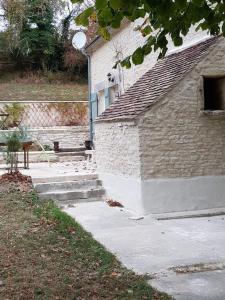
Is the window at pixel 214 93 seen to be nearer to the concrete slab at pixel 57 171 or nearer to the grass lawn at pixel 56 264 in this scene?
the concrete slab at pixel 57 171

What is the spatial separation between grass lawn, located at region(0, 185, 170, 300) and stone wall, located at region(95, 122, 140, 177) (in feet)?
5.95

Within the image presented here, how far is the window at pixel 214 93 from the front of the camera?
9.88 meters

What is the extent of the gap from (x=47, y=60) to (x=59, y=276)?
96.7 feet

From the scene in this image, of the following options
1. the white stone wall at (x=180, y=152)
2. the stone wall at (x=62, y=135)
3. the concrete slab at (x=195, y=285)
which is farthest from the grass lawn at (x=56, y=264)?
the stone wall at (x=62, y=135)

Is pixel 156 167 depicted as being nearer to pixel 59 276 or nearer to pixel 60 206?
pixel 60 206

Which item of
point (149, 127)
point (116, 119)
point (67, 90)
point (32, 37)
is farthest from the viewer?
point (32, 37)

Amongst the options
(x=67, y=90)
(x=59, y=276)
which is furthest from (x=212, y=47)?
(x=67, y=90)

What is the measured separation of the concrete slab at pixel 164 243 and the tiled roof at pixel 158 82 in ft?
6.82

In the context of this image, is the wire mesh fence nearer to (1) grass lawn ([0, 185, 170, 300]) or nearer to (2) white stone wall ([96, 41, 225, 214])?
(2) white stone wall ([96, 41, 225, 214])

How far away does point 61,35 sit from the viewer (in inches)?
1363

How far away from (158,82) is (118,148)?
65.4 inches

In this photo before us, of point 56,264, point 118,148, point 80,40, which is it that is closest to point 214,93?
point 118,148

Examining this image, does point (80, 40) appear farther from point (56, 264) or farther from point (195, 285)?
point (195, 285)

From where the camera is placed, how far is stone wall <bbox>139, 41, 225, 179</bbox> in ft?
30.5
